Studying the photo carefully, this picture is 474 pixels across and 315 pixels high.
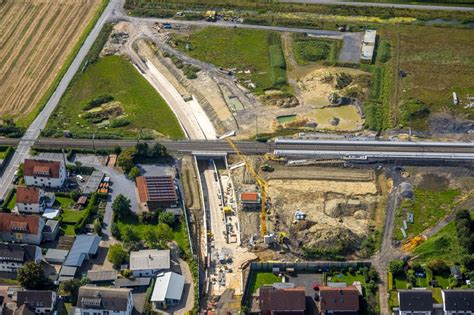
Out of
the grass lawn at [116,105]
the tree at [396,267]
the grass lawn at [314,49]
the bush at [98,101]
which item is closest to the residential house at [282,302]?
the tree at [396,267]

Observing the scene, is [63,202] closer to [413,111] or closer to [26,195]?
[26,195]

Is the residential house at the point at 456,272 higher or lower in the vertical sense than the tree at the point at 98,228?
lower

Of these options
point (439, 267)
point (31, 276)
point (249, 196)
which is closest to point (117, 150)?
point (249, 196)

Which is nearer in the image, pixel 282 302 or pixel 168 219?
pixel 282 302

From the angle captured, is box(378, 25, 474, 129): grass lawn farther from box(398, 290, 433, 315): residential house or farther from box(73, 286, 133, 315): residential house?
box(73, 286, 133, 315): residential house

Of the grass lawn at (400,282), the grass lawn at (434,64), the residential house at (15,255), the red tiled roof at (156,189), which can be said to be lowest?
the grass lawn at (400,282)

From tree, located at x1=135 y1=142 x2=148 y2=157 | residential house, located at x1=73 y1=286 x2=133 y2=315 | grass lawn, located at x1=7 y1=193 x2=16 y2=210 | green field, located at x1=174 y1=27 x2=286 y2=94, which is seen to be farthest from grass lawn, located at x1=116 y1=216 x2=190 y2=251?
green field, located at x1=174 y1=27 x2=286 y2=94

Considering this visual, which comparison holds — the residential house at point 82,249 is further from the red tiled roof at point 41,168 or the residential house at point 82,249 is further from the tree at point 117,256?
the red tiled roof at point 41,168

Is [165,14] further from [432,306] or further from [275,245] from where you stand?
[432,306]
